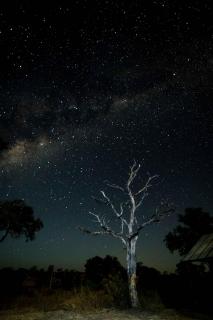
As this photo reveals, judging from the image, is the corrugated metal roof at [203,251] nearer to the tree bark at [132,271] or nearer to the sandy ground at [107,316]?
the tree bark at [132,271]

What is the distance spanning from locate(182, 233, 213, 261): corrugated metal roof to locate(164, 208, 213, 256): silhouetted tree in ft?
69.3

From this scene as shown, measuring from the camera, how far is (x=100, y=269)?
49156 millimetres

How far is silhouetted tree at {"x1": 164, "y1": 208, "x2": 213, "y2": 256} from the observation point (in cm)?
4122

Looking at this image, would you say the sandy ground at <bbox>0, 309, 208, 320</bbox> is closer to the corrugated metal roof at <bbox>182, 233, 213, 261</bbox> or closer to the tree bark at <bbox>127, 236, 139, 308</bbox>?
the tree bark at <bbox>127, 236, 139, 308</bbox>

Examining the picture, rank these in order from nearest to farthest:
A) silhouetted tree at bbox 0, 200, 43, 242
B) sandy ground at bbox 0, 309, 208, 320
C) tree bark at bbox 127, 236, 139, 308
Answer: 1. sandy ground at bbox 0, 309, 208, 320
2. tree bark at bbox 127, 236, 139, 308
3. silhouetted tree at bbox 0, 200, 43, 242

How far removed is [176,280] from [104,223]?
7.41 meters

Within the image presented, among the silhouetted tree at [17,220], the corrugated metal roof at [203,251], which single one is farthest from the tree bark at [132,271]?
the silhouetted tree at [17,220]

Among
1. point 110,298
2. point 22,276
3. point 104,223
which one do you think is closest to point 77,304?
point 110,298

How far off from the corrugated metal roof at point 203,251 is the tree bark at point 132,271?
3033 mm

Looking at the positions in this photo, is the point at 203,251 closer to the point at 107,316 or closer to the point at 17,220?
Answer: the point at 107,316

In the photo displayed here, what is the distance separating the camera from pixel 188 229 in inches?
1652

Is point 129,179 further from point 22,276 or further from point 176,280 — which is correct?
point 22,276

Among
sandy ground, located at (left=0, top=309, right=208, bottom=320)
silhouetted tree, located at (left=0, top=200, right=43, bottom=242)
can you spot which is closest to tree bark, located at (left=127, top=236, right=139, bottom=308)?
sandy ground, located at (left=0, top=309, right=208, bottom=320)

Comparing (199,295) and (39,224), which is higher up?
(39,224)
